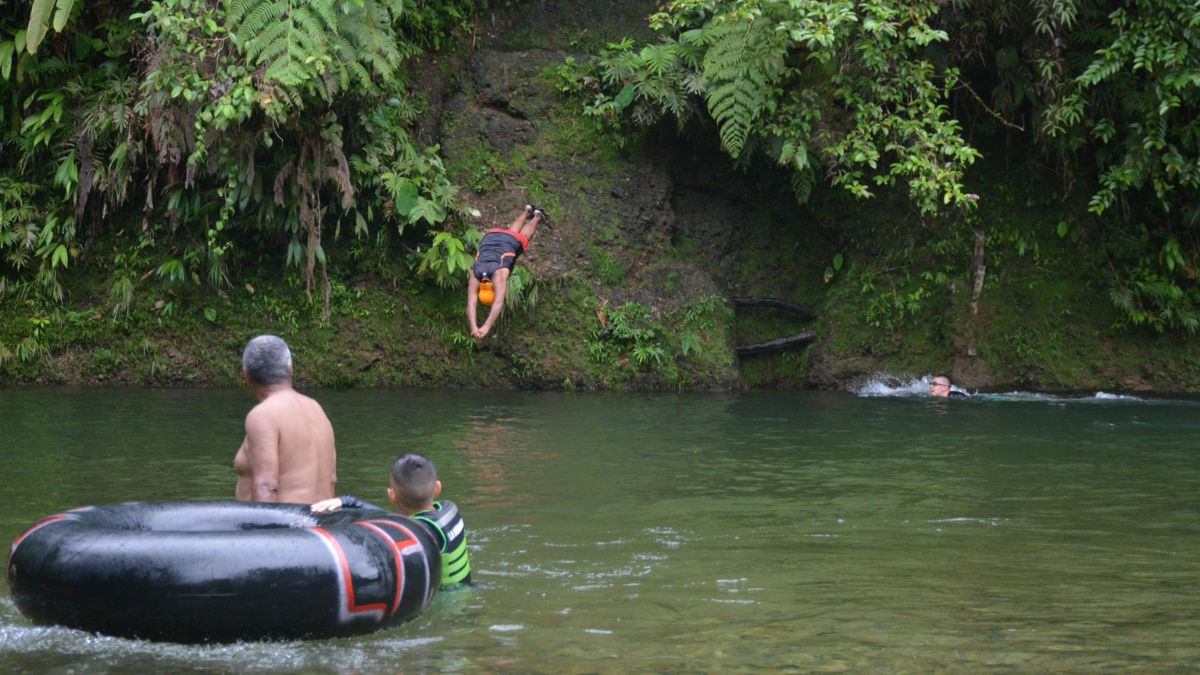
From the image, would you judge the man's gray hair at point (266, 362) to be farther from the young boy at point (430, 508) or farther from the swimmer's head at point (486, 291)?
the swimmer's head at point (486, 291)

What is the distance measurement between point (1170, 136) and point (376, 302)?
9140 mm

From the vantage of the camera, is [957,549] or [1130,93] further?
[1130,93]

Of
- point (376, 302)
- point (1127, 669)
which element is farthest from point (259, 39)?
point (1127, 669)

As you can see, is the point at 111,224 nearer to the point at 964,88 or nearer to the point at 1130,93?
the point at 964,88

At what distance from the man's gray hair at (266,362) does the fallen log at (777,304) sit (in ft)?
35.3

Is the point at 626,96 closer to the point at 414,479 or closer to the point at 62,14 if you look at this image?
the point at 62,14

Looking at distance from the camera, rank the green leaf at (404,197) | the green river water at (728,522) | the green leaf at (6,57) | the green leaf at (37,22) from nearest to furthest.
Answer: the green river water at (728,522)
the green leaf at (37,22)
the green leaf at (6,57)
the green leaf at (404,197)

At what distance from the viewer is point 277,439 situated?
5.58 m

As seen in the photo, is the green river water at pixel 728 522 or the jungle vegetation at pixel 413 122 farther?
the jungle vegetation at pixel 413 122

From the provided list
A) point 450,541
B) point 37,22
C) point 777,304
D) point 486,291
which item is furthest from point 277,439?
point 777,304

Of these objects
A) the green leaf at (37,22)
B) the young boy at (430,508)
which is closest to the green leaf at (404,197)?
the green leaf at (37,22)

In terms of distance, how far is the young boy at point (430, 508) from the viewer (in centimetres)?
567

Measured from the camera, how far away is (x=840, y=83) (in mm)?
13922

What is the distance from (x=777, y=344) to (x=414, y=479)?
1058 cm
